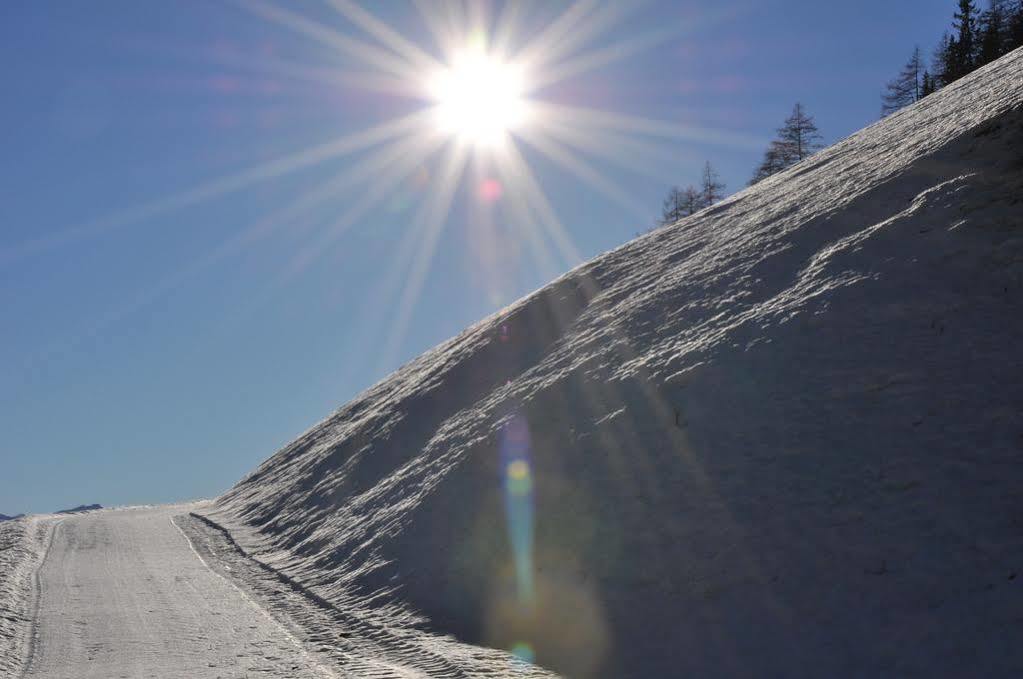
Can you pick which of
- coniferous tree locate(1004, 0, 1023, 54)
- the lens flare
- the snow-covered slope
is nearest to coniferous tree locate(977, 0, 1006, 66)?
coniferous tree locate(1004, 0, 1023, 54)

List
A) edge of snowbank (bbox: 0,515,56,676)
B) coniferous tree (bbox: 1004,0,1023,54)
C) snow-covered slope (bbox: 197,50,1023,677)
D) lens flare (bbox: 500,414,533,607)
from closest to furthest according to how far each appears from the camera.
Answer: snow-covered slope (bbox: 197,50,1023,677) → edge of snowbank (bbox: 0,515,56,676) → lens flare (bbox: 500,414,533,607) → coniferous tree (bbox: 1004,0,1023,54)

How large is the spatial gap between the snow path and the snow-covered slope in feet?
5.72

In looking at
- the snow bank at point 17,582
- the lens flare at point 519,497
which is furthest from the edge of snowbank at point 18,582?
the lens flare at point 519,497

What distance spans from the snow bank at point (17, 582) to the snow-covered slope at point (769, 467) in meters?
4.18

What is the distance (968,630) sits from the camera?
6039mm

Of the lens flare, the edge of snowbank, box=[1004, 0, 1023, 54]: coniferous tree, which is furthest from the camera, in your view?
box=[1004, 0, 1023, 54]: coniferous tree

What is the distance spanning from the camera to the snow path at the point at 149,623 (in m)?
8.20

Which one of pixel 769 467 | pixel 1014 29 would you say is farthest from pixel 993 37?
pixel 769 467

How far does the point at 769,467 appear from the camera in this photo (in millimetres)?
8984

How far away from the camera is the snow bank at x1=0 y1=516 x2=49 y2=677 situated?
8703mm

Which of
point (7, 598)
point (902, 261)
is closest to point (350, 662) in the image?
point (7, 598)

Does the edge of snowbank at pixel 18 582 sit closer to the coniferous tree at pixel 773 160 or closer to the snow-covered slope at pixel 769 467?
the snow-covered slope at pixel 769 467

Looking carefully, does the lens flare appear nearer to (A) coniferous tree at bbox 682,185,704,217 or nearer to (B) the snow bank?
(B) the snow bank

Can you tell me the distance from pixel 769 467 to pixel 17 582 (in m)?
12.3
